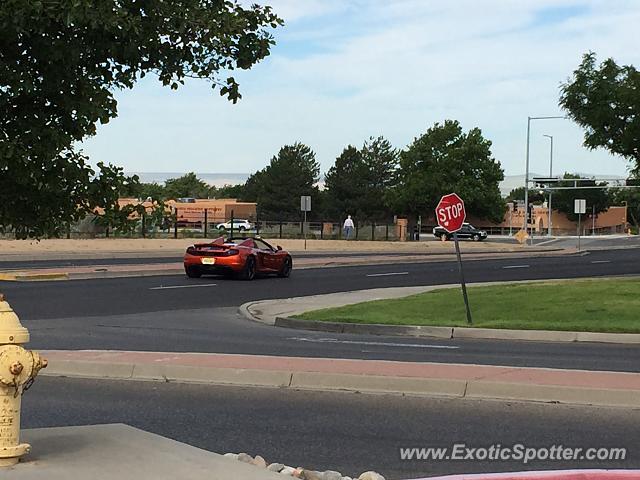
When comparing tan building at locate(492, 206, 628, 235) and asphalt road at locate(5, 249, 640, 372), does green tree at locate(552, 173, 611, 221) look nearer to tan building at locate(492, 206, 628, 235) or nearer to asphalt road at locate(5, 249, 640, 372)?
tan building at locate(492, 206, 628, 235)

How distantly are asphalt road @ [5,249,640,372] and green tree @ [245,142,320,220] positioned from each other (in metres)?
77.1

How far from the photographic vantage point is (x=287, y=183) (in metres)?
113

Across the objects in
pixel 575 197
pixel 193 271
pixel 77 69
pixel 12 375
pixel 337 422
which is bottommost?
pixel 193 271

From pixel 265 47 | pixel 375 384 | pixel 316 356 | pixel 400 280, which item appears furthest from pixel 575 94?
pixel 265 47

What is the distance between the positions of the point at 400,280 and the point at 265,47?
25423 millimetres

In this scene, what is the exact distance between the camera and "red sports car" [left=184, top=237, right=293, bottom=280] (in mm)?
28891

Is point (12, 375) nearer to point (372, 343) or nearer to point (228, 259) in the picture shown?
point (372, 343)

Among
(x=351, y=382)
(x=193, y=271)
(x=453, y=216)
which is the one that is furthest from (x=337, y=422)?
(x=193, y=271)

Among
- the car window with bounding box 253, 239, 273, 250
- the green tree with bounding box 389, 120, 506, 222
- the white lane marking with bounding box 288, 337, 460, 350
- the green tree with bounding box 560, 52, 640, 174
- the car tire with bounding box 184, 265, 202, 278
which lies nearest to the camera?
the white lane marking with bounding box 288, 337, 460, 350

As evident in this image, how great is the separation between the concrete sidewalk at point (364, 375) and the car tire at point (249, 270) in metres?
16.9

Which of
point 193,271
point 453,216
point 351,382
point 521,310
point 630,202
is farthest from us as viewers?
point 630,202

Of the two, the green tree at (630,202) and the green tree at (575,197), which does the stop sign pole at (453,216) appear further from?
the green tree at (630,202)

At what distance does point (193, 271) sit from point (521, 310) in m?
12.8

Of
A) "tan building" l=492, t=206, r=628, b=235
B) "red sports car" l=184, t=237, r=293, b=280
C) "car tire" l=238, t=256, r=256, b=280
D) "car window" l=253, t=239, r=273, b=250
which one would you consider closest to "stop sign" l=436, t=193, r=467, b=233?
"red sports car" l=184, t=237, r=293, b=280
